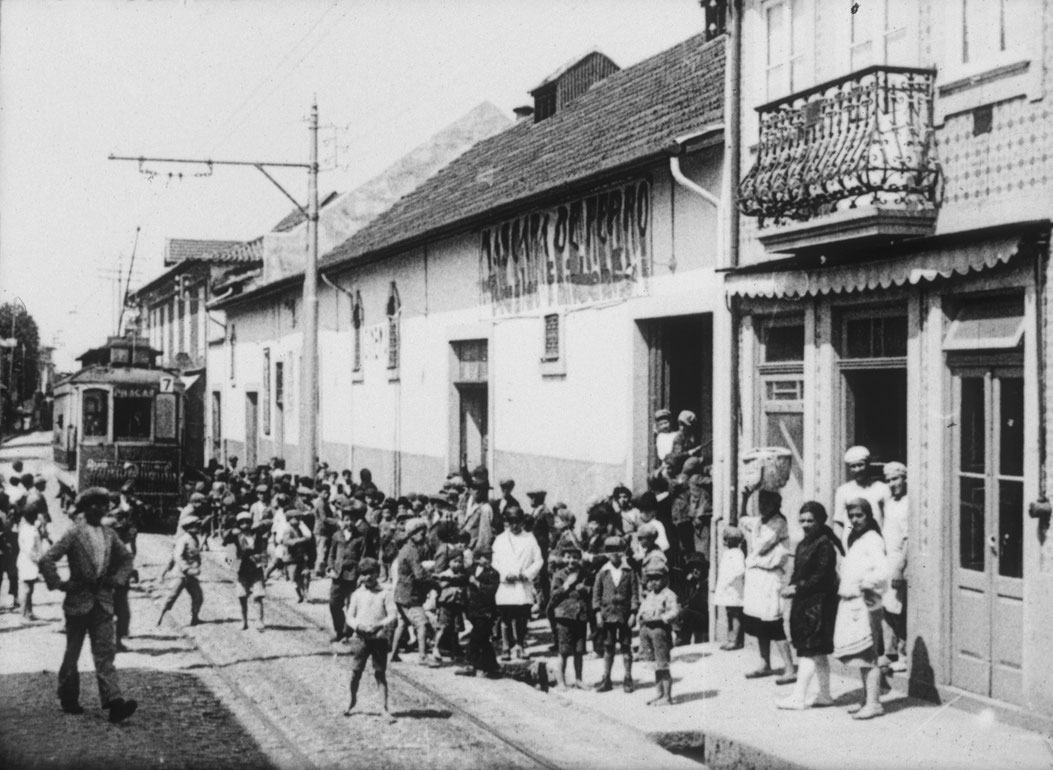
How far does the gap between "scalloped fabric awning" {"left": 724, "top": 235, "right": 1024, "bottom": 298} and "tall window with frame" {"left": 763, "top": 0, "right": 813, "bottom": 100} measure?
180 centimetres

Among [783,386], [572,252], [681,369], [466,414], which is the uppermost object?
[572,252]

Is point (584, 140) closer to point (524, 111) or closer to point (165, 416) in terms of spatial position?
point (524, 111)

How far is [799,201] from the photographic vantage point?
11375 mm

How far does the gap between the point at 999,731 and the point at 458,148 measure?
78.6ft

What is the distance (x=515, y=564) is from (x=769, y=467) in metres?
2.65

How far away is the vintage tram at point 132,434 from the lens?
25.8m

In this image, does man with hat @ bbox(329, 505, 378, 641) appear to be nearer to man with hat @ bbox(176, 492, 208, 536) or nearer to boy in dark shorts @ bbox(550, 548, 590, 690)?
man with hat @ bbox(176, 492, 208, 536)

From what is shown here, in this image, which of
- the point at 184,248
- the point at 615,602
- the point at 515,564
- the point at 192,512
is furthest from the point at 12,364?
the point at 615,602

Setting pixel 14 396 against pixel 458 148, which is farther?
pixel 14 396

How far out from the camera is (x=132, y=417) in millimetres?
26359

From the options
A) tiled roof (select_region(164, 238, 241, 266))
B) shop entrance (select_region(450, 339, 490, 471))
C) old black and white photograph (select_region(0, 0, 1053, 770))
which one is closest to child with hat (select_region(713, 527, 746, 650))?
old black and white photograph (select_region(0, 0, 1053, 770))

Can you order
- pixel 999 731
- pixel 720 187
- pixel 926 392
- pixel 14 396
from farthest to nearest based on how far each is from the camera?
1. pixel 14 396
2. pixel 720 187
3. pixel 926 392
4. pixel 999 731

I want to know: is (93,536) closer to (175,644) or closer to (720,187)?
(175,644)

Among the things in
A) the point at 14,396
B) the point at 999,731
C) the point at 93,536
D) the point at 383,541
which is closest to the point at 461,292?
the point at 383,541
